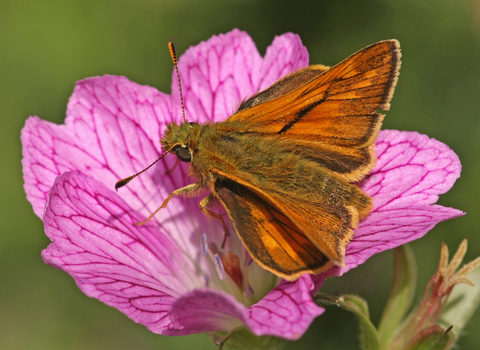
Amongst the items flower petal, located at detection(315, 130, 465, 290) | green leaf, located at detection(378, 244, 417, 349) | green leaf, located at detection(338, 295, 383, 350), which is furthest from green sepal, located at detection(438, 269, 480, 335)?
flower petal, located at detection(315, 130, 465, 290)

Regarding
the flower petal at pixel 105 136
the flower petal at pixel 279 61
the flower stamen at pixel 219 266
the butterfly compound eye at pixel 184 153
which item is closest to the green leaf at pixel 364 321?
the flower stamen at pixel 219 266

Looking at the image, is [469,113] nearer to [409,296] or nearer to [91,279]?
[409,296]

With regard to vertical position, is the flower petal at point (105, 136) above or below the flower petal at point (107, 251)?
above

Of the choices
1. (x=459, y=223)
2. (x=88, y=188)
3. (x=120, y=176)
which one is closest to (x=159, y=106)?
(x=120, y=176)

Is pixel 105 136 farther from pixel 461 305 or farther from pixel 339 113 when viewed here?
pixel 461 305

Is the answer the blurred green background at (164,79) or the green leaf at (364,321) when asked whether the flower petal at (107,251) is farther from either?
the blurred green background at (164,79)

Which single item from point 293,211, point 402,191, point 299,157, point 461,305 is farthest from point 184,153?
point 461,305
